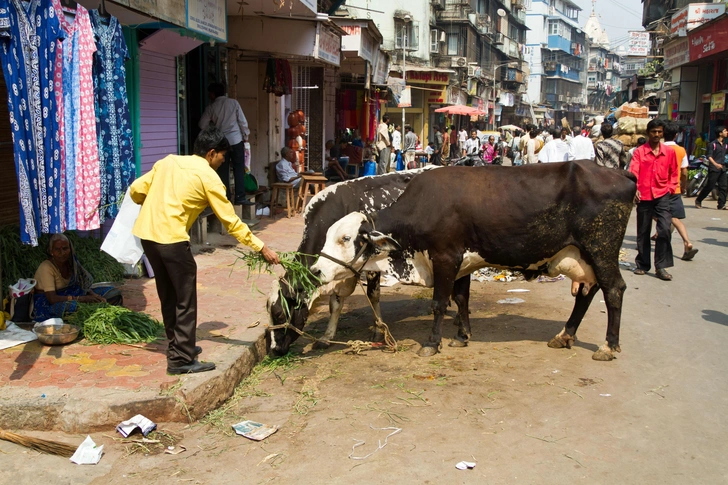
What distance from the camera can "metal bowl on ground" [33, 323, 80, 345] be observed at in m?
5.34

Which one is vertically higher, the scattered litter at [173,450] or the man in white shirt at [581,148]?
the man in white shirt at [581,148]

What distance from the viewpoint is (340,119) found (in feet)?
71.3

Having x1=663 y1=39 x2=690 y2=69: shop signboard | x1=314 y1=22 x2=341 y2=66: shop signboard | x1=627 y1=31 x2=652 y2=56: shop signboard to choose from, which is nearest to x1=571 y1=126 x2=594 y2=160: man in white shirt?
x1=314 y1=22 x2=341 y2=66: shop signboard

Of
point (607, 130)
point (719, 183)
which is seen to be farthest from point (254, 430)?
point (719, 183)

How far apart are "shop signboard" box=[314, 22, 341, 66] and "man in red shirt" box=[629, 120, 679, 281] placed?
18.9 feet

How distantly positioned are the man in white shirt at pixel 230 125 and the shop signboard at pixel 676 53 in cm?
2156

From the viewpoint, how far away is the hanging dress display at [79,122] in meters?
5.22

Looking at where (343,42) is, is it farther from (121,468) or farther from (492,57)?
(492,57)

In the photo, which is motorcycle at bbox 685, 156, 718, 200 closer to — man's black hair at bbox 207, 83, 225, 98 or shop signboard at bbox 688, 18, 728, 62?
shop signboard at bbox 688, 18, 728, 62

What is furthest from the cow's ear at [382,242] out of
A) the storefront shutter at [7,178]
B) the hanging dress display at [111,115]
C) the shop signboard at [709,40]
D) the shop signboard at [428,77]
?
the shop signboard at [428,77]

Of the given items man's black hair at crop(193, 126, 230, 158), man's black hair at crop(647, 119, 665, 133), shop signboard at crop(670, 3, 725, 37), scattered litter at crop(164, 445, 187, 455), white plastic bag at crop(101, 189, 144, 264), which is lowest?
scattered litter at crop(164, 445, 187, 455)

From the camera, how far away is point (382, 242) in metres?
5.93

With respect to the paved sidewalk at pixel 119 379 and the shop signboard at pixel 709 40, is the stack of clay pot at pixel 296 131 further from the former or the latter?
the shop signboard at pixel 709 40

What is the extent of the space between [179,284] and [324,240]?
1.68 metres
